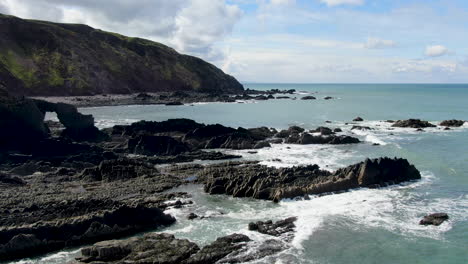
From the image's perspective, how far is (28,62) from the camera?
498ft

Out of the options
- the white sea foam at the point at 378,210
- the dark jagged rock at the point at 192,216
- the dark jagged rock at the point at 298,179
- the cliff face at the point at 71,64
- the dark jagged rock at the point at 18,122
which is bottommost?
the dark jagged rock at the point at 192,216

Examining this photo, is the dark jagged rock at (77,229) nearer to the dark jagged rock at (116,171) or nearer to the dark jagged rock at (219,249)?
the dark jagged rock at (219,249)

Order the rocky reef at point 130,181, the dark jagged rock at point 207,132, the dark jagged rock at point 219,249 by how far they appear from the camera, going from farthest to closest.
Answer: the dark jagged rock at point 207,132 < the rocky reef at point 130,181 < the dark jagged rock at point 219,249

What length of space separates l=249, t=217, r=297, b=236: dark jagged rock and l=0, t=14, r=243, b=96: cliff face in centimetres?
11973

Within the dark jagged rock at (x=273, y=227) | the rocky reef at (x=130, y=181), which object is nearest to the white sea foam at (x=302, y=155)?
the rocky reef at (x=130, y=181)

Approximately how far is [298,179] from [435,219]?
13.4 meters

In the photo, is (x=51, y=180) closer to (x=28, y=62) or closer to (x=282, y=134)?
(x=282, y=134)

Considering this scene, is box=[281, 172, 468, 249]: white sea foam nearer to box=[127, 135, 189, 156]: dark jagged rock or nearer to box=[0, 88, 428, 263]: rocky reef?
box=[0, 88, 428, 263]: rocky reef

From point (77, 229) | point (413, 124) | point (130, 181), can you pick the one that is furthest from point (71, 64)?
point (77, 229)

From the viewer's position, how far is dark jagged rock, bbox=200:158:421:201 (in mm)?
40219

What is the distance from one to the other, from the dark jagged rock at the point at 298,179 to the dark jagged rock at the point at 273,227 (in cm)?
646

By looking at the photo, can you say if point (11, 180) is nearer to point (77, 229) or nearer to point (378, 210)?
point (77, 229)

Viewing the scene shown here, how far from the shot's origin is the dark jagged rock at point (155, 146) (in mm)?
59094

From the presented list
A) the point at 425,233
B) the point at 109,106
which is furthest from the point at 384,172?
the point at 109,106
